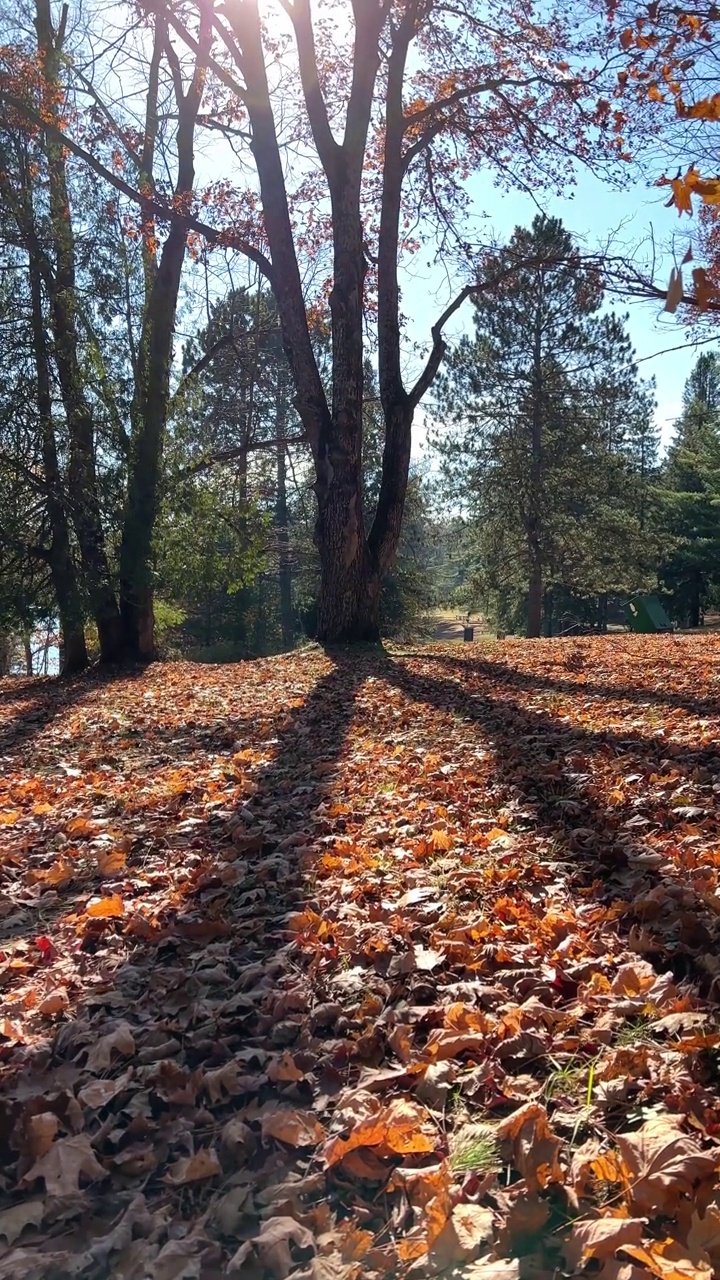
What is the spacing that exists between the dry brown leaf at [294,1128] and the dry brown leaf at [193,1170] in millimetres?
137

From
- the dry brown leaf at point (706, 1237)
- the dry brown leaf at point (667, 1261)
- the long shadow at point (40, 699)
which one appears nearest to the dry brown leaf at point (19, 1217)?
the dry brown leaf at point (667, 1261)

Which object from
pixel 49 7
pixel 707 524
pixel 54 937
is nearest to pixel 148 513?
pixel 49 7

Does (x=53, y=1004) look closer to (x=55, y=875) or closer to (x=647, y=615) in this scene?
(x=55, y=875)

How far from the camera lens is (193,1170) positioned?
1869mm

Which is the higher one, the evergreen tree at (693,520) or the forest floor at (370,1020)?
the evergreen tree at (693,520)

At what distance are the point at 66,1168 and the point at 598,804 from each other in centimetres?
278

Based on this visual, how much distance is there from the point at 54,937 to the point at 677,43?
568 cm

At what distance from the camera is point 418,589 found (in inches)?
1024


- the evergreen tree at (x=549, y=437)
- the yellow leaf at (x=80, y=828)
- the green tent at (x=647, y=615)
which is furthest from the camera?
the evergreen tree at (x=549, y=437)

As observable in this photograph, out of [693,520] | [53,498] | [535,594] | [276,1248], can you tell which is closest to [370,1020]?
[276,1248]

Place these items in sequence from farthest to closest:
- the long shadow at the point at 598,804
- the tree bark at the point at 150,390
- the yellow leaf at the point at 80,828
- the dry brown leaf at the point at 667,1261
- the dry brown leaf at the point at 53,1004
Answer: the tree bark at the point at 150,390, the yellow leaf at the point at 80,828, the long shadow at the point at 598,804, the dry brown leaf at the point at 53,1004, the dry brown leaf at the point at 667,1261

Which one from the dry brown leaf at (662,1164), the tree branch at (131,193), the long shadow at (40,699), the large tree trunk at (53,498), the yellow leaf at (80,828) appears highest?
the tree branch at (131,193)

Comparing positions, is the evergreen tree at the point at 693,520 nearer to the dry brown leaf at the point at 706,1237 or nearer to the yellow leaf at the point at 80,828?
the yellow leaf at the point at 80,828

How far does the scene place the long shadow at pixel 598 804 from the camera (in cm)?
270
